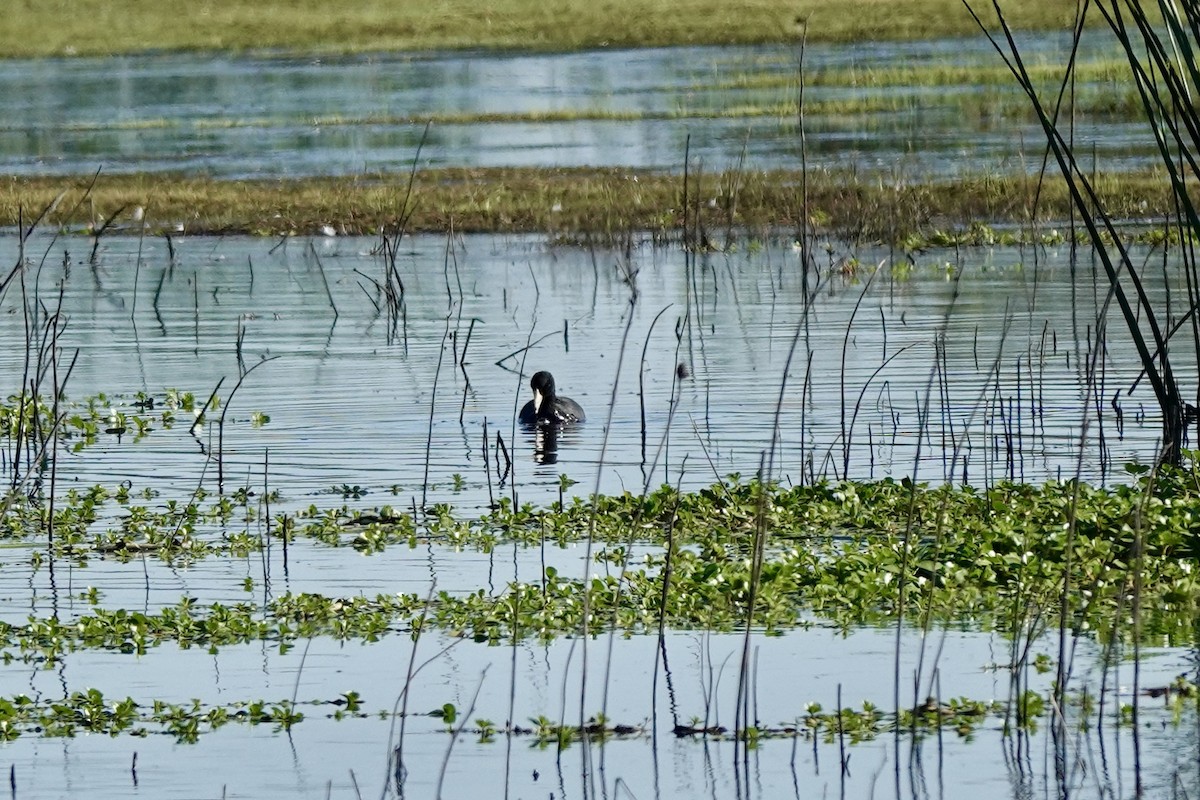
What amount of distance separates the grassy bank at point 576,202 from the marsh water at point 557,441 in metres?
0.61

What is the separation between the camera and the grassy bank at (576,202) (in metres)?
23.3

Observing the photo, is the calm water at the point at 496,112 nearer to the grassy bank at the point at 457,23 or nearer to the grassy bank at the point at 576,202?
the grassy bank at the point at 576,202

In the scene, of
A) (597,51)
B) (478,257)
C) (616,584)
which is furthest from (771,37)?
(616,584)

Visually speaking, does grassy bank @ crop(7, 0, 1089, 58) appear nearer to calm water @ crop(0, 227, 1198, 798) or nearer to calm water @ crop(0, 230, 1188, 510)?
calm water @ crop(0, 227, 1198, 798)

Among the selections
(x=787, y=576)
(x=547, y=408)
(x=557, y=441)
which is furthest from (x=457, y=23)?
(x=787, y=576)

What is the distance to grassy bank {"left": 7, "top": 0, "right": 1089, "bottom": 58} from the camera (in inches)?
2053

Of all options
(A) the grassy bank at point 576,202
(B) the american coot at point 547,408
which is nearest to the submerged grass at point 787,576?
(B) the american coot at point 547,408

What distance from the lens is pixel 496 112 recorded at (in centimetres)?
3934

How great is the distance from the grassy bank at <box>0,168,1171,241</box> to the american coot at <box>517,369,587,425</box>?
7.12 meters

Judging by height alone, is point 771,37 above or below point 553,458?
above

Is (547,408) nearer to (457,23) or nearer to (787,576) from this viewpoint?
(787,576)

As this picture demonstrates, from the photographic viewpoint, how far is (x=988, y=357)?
15383 mm

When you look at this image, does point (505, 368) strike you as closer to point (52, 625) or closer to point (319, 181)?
point (52, 625)

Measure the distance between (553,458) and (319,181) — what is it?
16720mm
